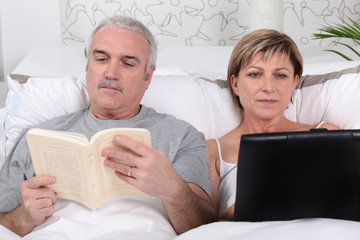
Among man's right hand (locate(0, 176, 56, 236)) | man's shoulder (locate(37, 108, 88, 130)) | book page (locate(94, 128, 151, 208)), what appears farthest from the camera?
man's shoulder (locate(37, 108, 88, 130))

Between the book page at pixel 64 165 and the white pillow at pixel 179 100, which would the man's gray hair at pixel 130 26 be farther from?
the book page at pixel 64 165

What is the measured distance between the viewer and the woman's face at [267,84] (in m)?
1.69

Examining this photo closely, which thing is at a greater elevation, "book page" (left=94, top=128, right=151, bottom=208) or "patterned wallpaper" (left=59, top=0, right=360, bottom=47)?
"patterned wallpaper" (left=59, top=0, right=360, bottom=47)

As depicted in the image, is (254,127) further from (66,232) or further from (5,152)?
(5,152)

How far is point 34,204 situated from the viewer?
4.46 feet

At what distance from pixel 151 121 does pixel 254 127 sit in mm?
375

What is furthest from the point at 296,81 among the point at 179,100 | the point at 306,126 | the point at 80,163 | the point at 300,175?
the point at 80,163

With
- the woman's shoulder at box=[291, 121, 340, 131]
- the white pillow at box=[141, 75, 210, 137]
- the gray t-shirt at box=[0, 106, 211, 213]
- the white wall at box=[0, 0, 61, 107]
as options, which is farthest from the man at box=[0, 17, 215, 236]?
the white wall at box=[0, 0, 61, 107]

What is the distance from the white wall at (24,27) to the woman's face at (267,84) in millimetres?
1462

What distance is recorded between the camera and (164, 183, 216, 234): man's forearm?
4.52 ft

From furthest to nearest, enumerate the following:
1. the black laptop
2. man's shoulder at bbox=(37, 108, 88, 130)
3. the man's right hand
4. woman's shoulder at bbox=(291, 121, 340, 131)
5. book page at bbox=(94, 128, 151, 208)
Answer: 1. woman's shoulder at bbox=(291, 121, 340, 131)
2. man's shoulder at bbox=(37, 108, 88, 130)
3. the man's right hand
4. book page at bbox=(94, 128, 151, 208)
5. the black laptop

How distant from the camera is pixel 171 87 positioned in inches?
74.6

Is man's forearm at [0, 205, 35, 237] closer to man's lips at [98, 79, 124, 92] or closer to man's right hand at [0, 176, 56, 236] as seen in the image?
man's right hand at [0, 176, 56, 236]

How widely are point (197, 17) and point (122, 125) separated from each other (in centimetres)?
145
